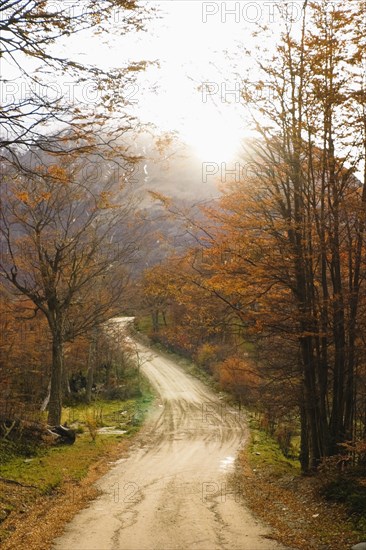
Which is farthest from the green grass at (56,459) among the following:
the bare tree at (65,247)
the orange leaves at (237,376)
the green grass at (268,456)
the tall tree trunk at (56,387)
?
the orange leaves at (237,376)

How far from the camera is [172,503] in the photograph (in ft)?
33.1

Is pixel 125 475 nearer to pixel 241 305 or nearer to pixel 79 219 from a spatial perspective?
pixel 241 305

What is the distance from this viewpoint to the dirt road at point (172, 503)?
759 centimetres

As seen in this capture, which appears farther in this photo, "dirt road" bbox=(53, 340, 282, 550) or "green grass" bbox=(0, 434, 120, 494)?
"green grass" bbox=(0, 434, 120, 494)

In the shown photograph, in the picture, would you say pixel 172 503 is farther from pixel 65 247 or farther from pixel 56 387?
pixel 65 247

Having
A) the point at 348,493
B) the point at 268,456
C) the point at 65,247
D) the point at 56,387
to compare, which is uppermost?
the point at 65,247

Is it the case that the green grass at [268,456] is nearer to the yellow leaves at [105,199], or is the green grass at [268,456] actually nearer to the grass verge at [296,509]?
the grass verge at [296,509]

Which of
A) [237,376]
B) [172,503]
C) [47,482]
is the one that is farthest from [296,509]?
[237,376]

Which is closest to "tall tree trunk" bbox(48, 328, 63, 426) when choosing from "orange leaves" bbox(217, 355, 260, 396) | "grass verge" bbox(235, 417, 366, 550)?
"grass verge" bbox(235, 417, 366, 550)

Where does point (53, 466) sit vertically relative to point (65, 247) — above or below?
below

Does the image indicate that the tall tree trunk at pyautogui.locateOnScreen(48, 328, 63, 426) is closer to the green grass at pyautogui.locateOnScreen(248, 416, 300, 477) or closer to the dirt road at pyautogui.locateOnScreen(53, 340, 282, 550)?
the dirt road at pyautogui.locateOnScreen(53, 340, 282, 550)

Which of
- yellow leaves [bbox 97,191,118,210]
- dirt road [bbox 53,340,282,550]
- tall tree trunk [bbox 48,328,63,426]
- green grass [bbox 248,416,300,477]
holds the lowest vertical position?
green grass [bbox 248,416,300,477]

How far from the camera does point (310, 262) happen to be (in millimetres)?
11039

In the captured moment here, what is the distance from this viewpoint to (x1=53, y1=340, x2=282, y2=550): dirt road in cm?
759
